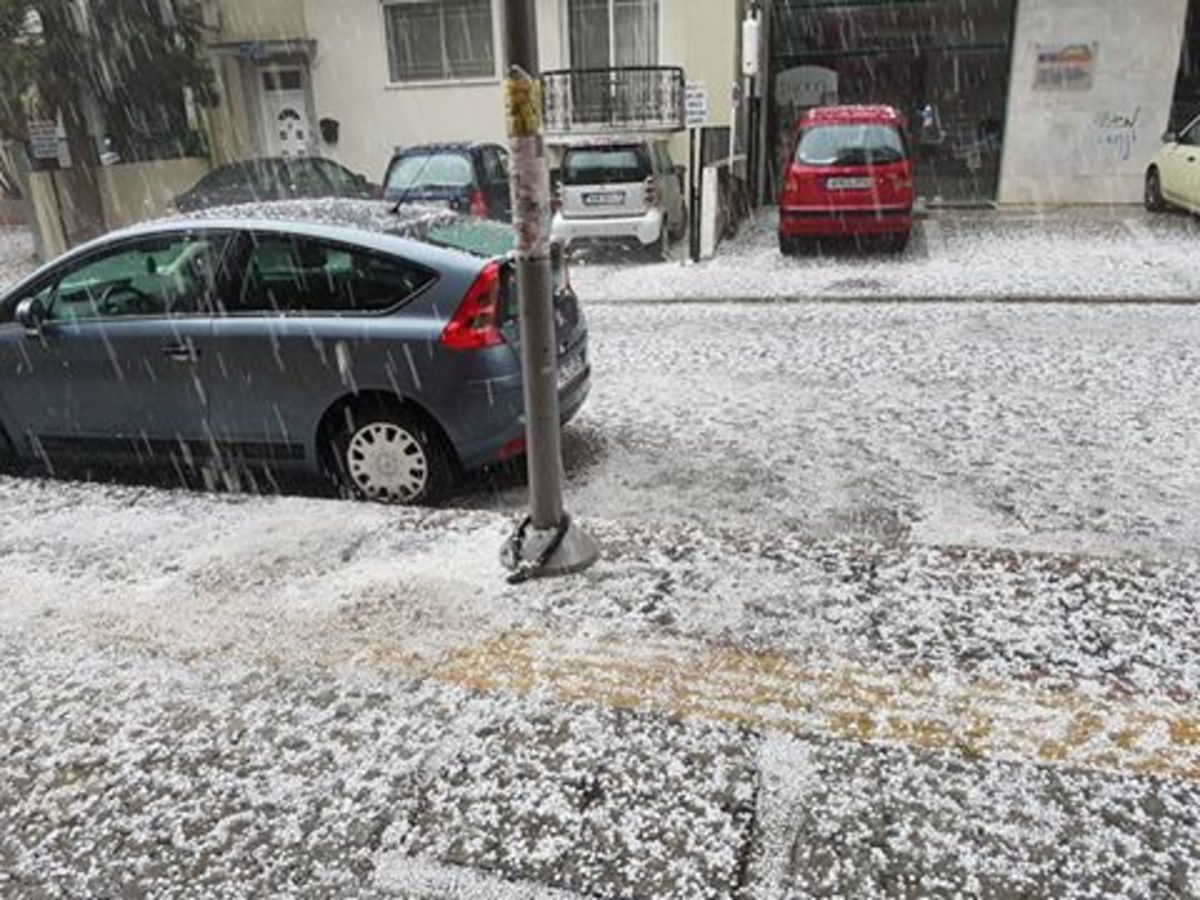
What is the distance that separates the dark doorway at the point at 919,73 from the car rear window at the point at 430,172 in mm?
7777

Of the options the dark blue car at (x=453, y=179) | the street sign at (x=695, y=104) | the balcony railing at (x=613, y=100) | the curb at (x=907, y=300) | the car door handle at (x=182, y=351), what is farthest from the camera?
the balcony railing at (x=613, y=100)

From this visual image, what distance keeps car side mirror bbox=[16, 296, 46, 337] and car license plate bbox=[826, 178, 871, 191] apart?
31.4 feet

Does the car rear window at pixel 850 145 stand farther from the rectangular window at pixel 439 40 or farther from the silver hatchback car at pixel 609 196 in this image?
the rectangular window at pixel 439 40

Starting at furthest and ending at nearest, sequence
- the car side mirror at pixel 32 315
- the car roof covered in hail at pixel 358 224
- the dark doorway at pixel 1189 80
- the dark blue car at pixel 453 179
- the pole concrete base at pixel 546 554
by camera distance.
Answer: the dark doorway at pixel 1189 80 → the dark blue car at pixel 453 179 → the car side mirror at pixel 32 315 → the car roof covered in hail at pixel 358 224 → the pole concrete base at pixel 546 554

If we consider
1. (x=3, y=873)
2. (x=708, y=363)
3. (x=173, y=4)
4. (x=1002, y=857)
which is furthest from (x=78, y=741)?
(x=173, y=4)

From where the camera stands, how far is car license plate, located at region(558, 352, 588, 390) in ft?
17.6

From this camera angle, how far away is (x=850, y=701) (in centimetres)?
303

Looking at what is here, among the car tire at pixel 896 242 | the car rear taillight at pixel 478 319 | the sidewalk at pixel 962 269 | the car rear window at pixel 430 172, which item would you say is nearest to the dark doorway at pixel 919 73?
the sidewalk at pixel 962 269

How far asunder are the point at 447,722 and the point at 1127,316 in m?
8.70

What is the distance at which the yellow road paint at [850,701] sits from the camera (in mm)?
2803

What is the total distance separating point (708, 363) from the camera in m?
8.10

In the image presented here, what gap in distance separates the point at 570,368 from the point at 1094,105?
15.1 m

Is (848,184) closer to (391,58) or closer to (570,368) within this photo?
(570,368)

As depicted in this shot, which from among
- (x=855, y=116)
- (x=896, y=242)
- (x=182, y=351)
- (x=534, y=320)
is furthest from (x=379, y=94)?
(x=534, y=320)
